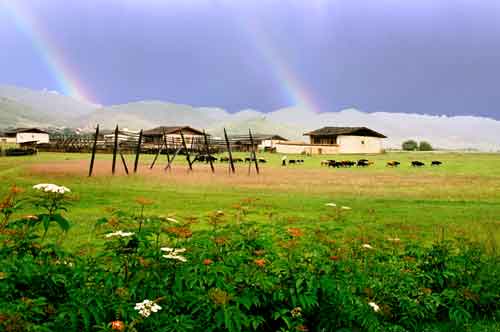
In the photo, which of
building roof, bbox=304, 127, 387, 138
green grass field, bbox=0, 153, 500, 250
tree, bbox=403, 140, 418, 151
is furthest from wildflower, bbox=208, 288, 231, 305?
tree, bbox=403, 140, 418, 151

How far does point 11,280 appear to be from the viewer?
3.46m

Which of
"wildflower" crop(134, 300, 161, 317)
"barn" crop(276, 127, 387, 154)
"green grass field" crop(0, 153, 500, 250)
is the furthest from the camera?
"barn" crop(276, 127, 387, 154)

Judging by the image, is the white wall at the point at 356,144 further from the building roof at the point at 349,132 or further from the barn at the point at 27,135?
the barn at the point at 27,135

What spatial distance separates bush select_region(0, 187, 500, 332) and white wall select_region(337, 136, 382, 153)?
77.1 metres

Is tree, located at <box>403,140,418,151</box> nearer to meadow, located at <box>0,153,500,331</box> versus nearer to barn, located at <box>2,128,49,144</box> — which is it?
barn, located at <box>2,128,49,144</box>

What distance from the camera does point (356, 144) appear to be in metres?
81.7

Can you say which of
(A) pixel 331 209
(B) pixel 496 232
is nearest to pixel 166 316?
(B) pixel 496 232

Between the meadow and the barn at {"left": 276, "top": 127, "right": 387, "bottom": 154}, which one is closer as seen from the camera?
the meadow

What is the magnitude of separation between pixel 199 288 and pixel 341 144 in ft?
261

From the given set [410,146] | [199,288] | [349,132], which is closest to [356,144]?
[349,132]

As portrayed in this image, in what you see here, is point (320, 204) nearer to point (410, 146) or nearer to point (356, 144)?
point (356, 144)

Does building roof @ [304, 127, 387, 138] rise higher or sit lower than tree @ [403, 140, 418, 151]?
higher

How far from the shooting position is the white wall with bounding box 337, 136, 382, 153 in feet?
266

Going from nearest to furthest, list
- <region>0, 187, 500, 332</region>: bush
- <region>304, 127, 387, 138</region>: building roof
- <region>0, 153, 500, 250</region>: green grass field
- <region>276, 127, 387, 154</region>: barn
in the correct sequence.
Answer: <region>0, 187, 500, 332</region>: bush, <region>0, 153, 500, 250</region>: green grass field, <region>276, 127, 387, 154</region>: barn, <region>304, 127, 387, 138</region>: building roof
